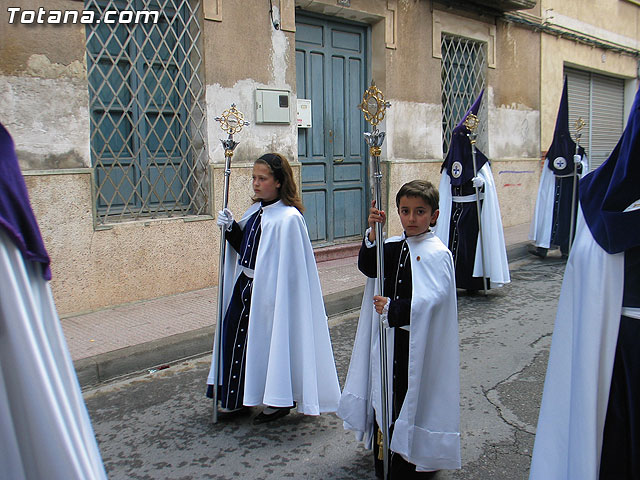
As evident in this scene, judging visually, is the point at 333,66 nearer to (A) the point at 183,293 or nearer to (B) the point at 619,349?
(A) the point at 183,293

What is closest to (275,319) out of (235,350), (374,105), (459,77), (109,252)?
(235,350)

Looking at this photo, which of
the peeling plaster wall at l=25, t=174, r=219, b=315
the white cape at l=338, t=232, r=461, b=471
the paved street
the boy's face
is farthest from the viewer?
the peeling plaster wall at l=25, t=174, r=219, b=315

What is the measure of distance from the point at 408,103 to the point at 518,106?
372 cm

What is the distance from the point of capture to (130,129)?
A: 22.7 ft

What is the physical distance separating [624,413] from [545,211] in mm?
8075

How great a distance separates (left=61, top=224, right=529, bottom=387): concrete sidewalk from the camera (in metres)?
4.95

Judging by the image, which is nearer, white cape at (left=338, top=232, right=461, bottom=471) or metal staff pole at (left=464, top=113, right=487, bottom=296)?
white cape at (left=338, top=232, right=461, bottom=471)

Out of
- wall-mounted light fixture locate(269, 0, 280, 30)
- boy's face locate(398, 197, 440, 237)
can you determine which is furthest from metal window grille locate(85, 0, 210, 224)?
boy's face locate(398, 197, 440, 237)

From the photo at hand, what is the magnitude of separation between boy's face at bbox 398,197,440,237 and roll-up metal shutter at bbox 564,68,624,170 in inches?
529

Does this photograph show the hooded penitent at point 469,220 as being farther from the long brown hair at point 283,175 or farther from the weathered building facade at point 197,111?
the long brown hair at point 283,175

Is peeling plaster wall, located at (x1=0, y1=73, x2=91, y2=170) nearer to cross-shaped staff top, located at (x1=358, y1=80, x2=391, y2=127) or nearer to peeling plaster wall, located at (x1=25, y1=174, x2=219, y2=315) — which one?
peeling plaster wall, located at (x1=25, y1=174, x2=219, y2=315)

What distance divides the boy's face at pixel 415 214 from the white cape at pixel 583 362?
0.79 m

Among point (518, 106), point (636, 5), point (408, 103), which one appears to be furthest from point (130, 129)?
point (636, 5)

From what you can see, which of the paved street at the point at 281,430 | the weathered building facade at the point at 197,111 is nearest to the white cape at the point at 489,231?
the paved street at the point at 281,430
